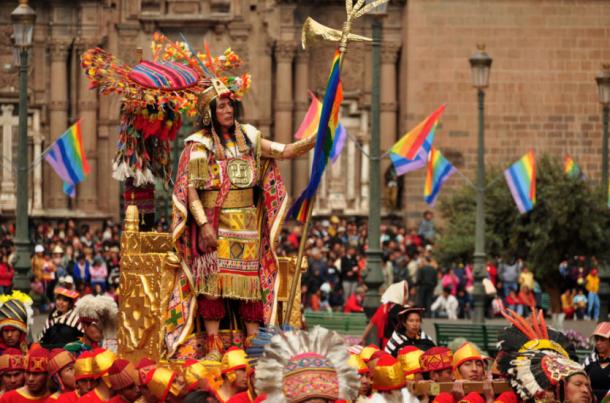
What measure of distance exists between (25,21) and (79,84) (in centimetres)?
1803

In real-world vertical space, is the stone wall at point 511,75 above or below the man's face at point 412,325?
above

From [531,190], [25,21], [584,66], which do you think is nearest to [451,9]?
[584,66]

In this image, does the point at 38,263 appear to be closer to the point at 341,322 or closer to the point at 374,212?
the point at 341,322

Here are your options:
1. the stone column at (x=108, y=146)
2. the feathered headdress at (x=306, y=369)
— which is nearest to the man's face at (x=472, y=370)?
the feathered headdress at (x=306, y=369)

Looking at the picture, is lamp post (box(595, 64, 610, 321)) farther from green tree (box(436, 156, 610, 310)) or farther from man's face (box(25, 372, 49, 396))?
man's face (box(25, 372, 49, 396))

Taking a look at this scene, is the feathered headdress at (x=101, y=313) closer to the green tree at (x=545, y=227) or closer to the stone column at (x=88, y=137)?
the green tree at (x=545, y=227)

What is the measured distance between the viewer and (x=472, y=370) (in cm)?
1408

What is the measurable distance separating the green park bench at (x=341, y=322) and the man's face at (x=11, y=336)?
13.5 metres

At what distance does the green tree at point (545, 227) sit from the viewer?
38812 mm

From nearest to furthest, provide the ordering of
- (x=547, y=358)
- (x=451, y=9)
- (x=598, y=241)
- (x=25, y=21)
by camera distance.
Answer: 1. (x=547, y=358)
2. (x=25, y=21)
3. (x=598, y=241)
4. (x=451, y=9)

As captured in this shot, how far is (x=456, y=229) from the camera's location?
131 ft

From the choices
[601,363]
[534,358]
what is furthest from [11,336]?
[534,358]

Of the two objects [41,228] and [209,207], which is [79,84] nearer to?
[41,228]

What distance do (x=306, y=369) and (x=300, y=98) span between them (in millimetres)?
37798
